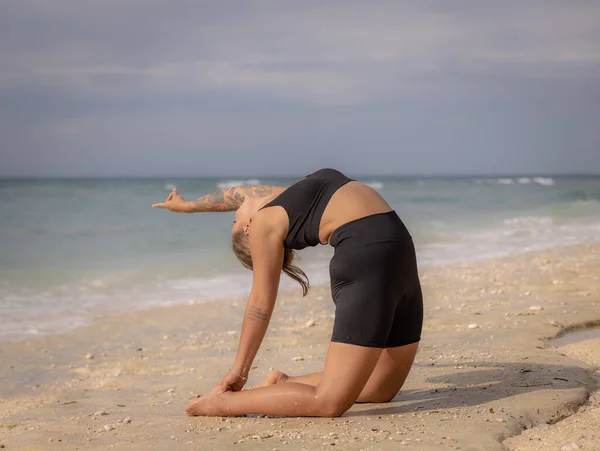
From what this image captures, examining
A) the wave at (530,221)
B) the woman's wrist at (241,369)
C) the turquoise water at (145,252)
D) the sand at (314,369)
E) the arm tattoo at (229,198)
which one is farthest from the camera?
the wave at (530,221)

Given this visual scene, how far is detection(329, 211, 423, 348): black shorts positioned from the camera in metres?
3.79

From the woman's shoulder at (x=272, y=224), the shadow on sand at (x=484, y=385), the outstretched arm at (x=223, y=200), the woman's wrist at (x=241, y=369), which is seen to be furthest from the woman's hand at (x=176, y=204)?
the shadow on sand at (x=484, y=385)

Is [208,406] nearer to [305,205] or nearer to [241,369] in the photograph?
[241,369]

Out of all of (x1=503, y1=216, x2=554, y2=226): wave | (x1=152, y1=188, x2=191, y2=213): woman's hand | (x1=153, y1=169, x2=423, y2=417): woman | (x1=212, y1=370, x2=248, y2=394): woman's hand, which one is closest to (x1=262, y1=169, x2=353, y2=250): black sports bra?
(x1=153, y1=169, x2=423, y2=417): woman

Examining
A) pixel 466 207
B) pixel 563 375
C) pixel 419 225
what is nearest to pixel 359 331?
pixel 563 375

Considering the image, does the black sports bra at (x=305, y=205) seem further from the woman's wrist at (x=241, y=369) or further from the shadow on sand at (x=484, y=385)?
the shadow on sand at (x=484, y=385)

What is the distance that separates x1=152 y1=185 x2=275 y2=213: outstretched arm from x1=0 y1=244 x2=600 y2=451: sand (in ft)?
3.96

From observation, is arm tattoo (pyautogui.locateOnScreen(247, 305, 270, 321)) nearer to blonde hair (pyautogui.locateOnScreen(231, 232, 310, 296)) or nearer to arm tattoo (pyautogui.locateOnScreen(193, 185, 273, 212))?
blonde hair (pyautogui.locateOnScreen(231, 232, 310, 296))

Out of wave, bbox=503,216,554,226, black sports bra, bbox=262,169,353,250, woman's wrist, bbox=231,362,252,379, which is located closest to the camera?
black sports bra, bbox=262,169,353,250

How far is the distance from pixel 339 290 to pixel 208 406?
38.5 inches

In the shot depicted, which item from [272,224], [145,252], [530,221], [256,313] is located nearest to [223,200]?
[272,224]

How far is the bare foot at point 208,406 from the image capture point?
4.08m

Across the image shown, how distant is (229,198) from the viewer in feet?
14.2

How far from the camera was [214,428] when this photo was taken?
3900mm
